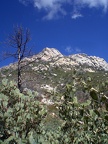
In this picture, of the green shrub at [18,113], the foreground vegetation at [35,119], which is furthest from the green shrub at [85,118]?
the green shrub at [18,113]

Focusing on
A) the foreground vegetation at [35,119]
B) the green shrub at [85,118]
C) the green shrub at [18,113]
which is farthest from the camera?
the green shrub at [18,113]

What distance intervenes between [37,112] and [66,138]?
0.61 metres

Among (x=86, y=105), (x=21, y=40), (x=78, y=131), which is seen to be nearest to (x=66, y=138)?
(x=78, y=131)

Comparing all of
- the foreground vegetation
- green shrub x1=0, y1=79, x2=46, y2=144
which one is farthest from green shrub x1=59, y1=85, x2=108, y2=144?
green shrub x1=0, y1=79, x2=46, y2=144

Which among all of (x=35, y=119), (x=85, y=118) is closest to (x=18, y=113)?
(x=35, y=119)

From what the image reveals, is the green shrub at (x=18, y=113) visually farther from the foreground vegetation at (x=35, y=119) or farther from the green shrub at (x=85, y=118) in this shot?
the green shrub at (x=85, y=118)

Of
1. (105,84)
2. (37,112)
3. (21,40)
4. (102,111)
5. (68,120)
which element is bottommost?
(102,111)

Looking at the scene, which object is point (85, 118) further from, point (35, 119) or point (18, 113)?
point (35, 119)

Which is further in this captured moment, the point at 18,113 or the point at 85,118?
the point at 18,113

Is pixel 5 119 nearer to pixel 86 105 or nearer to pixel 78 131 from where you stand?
pixel 78 131

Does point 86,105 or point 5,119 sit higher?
point 5,119

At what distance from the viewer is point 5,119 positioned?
443 cm

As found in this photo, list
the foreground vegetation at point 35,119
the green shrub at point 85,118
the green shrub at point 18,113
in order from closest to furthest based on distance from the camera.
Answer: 1. the green shrub at point 85,118
2. the foreground vegetation at point 35,119
3. the green shrub at point 18,113

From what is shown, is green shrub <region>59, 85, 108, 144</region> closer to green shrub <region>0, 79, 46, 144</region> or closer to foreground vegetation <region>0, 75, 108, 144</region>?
foreground vegetation <region>0, 75, 108, 144</region>
